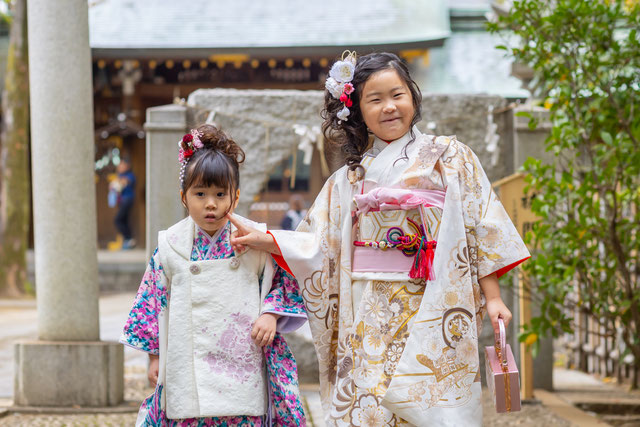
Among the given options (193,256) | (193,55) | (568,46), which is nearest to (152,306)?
(193,256)

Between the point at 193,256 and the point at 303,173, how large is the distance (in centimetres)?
1285

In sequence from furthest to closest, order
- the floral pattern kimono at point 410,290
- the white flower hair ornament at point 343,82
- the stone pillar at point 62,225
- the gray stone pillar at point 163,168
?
the gray stone pillar at point 163,168 → the stone pillar at point 62,225 → the white flower hair ornament at point 343,82 → the floral pattern kimono at point 410,290

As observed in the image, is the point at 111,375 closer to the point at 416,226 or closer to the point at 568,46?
the point at 416,226

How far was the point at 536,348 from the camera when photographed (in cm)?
477

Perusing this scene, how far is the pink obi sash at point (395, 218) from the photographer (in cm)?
288

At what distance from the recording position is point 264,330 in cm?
290

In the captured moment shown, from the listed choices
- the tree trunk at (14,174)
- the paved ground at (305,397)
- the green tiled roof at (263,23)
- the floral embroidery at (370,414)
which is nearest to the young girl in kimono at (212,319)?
the floral embroidery at (370,414)

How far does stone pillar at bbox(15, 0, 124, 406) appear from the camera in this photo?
499 cm

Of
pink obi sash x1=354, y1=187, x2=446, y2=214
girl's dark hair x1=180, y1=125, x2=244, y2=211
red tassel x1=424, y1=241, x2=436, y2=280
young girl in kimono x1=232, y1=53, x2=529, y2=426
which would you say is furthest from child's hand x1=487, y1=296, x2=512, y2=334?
girl's dark hair x1=180, y1=125, x2=244, y2=211

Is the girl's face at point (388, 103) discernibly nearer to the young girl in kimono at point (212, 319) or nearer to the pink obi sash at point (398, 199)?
the pink obi sash at point (398, 199)

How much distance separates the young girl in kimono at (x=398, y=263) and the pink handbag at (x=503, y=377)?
0.10m

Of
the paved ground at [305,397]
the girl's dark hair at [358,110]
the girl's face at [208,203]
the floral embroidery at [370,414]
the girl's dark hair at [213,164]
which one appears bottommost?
the paved ground at [305,397]

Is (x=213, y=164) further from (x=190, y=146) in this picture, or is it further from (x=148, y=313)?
(x=148, y=313)

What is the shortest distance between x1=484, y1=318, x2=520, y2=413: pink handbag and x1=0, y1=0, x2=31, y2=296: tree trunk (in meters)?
10.9
